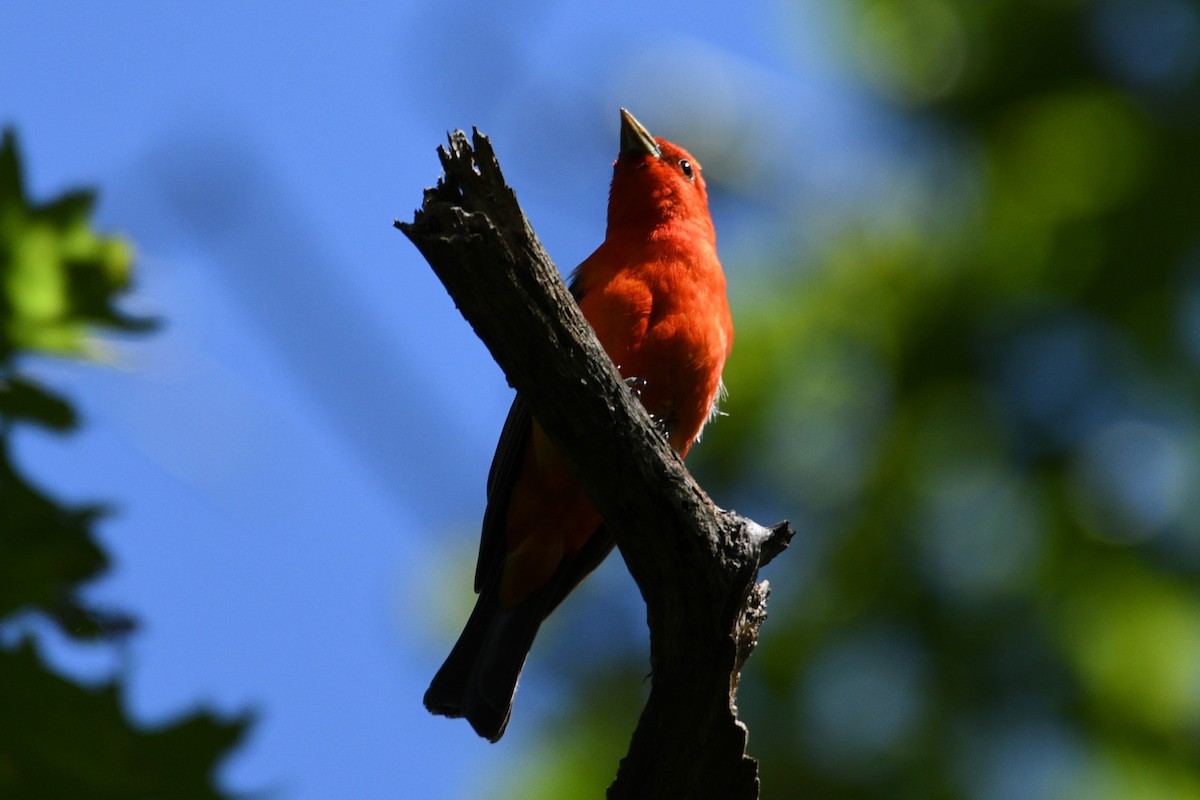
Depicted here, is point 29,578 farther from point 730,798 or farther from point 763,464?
point 763,464

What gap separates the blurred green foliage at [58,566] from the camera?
110 inches

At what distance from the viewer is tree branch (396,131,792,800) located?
3.19 meters

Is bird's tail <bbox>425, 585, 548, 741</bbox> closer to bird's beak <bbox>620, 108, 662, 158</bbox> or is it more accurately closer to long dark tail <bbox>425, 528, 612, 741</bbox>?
long dark tail <bbox>425, 528, 612, 741</bbox>

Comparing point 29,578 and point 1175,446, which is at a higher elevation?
point 1175,446

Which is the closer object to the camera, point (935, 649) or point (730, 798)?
point (730, 798)

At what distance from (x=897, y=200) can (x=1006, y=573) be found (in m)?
2.37

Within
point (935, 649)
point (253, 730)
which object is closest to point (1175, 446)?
point (935, 649)

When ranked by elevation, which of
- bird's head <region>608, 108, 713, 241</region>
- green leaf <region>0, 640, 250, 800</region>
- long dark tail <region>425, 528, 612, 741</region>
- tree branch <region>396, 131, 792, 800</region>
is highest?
bird's head <region>608, 108, 713, 241</region>

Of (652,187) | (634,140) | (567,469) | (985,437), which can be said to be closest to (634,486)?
(567,469)

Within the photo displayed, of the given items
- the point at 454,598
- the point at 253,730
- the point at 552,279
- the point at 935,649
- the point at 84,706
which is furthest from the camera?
the point at 454,598

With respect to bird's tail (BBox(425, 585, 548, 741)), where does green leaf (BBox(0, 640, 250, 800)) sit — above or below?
below

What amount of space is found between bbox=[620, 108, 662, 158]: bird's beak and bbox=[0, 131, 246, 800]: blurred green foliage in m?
3.09

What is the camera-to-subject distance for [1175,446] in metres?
6.76

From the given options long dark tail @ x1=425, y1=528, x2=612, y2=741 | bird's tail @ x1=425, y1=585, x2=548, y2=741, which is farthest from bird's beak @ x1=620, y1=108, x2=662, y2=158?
bird's tail @ x1=425, y1=585, x2=548, y2=741
